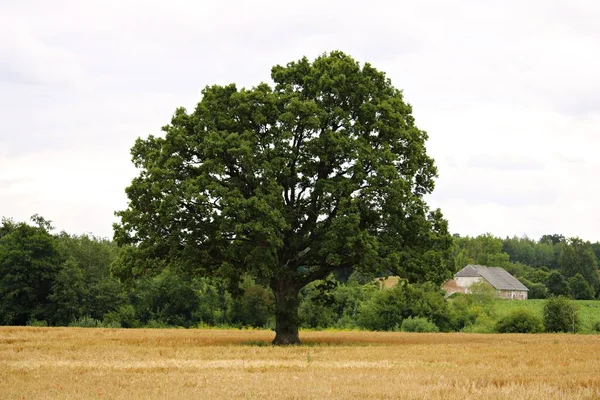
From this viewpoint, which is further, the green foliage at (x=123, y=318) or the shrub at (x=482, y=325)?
the green foliage at (x=123, y=318)

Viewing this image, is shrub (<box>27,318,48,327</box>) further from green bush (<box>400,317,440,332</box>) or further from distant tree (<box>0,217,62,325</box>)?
green bush (<box>400,317,440,332</box>)

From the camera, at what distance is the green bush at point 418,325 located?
61.0m

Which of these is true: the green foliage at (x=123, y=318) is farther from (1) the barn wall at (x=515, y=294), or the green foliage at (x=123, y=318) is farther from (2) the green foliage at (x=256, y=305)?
(1) the barn wall at (x=515, y=294)

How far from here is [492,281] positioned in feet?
462

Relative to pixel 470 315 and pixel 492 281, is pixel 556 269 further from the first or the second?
pixel 470 315

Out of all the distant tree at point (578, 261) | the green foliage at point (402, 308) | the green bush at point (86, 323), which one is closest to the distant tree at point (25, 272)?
the green bush at point (86, 323)

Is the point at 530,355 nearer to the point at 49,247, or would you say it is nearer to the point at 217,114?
the point at 217,114

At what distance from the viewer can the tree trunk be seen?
125 feet

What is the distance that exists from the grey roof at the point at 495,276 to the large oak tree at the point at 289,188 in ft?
351

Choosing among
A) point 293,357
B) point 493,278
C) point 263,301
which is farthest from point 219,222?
point 493,278

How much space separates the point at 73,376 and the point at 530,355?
17.9m

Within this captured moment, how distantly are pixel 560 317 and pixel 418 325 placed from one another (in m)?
11.5

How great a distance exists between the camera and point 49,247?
73.2 m

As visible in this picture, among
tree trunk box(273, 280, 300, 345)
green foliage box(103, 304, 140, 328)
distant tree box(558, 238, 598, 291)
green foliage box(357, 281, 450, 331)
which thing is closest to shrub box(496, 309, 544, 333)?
green foliage box(357, 281, 450, 331)
